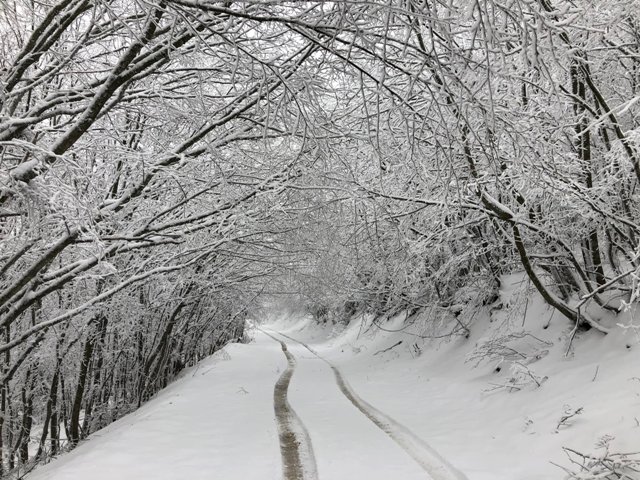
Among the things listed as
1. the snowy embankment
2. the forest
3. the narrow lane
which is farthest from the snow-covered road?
the forest

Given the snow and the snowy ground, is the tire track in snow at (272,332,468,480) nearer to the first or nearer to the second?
the snowy ground

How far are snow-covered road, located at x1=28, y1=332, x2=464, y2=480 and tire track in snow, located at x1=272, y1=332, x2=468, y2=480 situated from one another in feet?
0.05

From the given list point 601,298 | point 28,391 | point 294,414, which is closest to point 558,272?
point 601,298

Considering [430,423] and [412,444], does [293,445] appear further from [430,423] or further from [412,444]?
[430,423]

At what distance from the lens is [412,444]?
285 inches

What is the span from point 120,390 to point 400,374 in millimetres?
11411

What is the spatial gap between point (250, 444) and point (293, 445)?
0.65 metres

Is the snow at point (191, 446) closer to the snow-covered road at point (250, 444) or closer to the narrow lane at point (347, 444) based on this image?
the snow-covered road at point (250, 444)

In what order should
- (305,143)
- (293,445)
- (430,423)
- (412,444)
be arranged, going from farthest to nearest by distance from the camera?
1. (430,423)
2. (412,444)
3. (293,445)
4. (305,143)

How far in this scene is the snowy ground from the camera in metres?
5.88

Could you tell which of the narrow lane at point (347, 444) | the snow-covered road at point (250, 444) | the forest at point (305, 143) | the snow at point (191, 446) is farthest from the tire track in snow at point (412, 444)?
Answer: the forest at point (305, 143)

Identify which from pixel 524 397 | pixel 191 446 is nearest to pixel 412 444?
pixel 524 397

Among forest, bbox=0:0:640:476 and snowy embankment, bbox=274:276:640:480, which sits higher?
forest, bbox=0:0:640:476

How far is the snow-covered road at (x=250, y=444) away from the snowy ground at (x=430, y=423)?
3 cm
